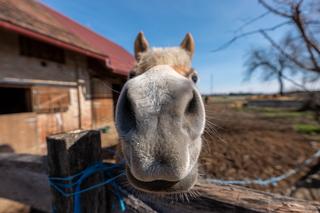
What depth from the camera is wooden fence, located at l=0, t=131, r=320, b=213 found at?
2.67 ft

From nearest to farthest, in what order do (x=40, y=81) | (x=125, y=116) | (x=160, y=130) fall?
(x=160, y=130), (x=125, y=116), (x=40, y=81)

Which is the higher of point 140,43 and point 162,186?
point 140,43

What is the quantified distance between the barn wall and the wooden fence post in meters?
4.01

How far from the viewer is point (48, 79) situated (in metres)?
5.10

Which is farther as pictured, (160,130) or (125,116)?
(125,116)

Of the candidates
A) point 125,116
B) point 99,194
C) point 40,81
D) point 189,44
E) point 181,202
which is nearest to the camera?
point 125,116

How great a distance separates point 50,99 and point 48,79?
615 millimetres

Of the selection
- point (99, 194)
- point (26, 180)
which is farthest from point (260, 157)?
point (26, 180)

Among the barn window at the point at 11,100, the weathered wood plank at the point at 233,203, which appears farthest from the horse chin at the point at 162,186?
the barn window at the point at 11,100

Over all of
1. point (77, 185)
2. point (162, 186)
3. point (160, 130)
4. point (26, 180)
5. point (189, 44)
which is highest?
point (189, 44)

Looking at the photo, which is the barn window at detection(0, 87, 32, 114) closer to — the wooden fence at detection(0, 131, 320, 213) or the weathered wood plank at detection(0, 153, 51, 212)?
the weathered wood plank at detection(0, 153, 51, 212)

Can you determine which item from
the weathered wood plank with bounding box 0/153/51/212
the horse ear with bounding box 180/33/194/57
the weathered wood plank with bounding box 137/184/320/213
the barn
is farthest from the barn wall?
the weathered wood plank with bounding box 137/184/320/213

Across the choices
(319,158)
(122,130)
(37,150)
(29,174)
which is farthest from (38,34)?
(319,158)

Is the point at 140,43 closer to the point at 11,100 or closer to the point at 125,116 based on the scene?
the point at 125,116
